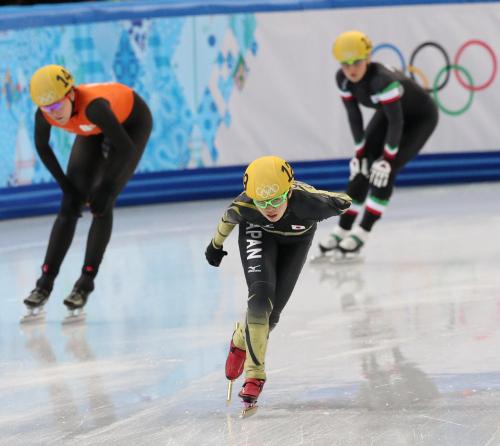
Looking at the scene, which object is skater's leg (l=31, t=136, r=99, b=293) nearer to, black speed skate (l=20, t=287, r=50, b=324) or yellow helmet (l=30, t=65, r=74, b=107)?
black speed skate (l=20, t=287, r=50, b=324)

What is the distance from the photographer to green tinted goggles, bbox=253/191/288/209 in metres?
4.48

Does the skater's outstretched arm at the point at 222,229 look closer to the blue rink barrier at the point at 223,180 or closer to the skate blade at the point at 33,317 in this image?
the skate blade at the point at 33,317

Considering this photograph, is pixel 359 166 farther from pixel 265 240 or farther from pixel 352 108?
pixel 265 240

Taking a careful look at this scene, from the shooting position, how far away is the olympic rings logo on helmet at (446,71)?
411 inches

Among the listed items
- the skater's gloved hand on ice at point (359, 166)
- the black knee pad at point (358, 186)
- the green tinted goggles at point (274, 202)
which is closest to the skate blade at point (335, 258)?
Result: the black knee pad at point (358, 186)

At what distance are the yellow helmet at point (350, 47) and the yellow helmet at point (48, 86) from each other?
2.03 m

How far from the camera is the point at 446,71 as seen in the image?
1052 cm

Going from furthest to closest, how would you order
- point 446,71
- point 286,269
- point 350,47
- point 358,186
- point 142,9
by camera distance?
point 446,71
point 142,9
point 358,186
point 350,47
point 286,269

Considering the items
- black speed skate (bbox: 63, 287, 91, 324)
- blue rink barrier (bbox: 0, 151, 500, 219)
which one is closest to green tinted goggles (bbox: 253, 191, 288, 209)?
black speed skate (bbox: 63, 287, 91, 324)

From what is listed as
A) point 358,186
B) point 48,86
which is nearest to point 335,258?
point 358,186

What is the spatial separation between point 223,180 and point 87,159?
13.1ft

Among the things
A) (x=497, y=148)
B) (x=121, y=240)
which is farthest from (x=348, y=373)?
(x=497, y=148)

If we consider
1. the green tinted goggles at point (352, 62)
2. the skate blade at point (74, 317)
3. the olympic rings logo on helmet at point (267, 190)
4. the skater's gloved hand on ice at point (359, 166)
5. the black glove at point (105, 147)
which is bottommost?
the skate blade at point (74, 317)

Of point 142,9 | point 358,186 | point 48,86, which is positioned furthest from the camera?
point 142,9
